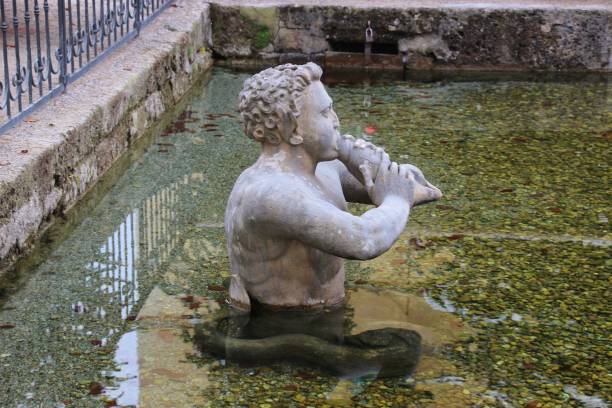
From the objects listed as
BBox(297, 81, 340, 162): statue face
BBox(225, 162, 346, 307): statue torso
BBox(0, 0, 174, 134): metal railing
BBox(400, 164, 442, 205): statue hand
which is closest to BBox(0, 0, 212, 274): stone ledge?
BBox(0, 0, 174, 134): metal railing

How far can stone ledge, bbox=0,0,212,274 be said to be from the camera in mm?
4578

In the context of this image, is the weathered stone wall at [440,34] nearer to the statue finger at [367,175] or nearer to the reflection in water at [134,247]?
the reflection in water at [134,247]

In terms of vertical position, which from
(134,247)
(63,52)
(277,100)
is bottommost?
(134,247)

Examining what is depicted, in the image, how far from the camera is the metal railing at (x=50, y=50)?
5.14m

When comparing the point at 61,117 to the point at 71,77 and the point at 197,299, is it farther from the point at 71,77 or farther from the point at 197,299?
the point at 197,299

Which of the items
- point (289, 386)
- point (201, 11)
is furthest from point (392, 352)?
point (201, 11)

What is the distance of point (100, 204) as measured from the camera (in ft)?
17.7

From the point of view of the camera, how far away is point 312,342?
12.5ft

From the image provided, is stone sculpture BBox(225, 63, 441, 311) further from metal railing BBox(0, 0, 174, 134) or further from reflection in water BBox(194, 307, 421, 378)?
metal railing BBox(0, 0, 174, 134)

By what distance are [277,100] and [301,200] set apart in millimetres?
385

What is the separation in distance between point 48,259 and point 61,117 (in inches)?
41.0

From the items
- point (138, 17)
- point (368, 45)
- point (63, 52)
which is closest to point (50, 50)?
point (63, 52)

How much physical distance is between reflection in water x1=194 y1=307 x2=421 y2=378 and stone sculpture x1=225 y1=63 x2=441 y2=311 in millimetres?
67

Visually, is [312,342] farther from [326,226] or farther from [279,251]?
[326,226]
